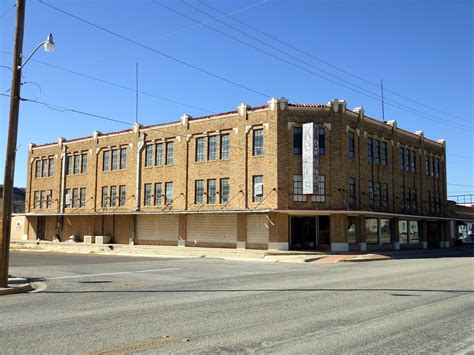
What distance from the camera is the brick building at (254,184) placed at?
35.2 meters

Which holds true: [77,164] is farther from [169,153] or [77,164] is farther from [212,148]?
[212,148]

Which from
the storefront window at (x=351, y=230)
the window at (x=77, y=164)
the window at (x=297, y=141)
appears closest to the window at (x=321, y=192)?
the window at (x=297, y=141)

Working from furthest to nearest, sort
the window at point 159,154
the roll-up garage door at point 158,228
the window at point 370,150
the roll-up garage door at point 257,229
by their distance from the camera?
the window at point 159,154, the roll-up garage door at point 158,228, the window at point 370,150, the roll-up garage door at point 257,229

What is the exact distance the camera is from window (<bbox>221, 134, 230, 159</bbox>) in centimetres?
3806

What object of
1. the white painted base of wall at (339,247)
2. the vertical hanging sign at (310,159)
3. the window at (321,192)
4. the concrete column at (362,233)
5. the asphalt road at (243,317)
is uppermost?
the vertical hanging sign at (310,159)

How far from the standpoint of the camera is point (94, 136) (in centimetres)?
4828

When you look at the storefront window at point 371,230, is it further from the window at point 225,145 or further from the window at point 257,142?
the window at point 225,145

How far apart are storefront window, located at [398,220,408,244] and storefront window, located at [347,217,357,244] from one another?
8.13 metres

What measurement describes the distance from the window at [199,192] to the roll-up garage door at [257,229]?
16.4 feet

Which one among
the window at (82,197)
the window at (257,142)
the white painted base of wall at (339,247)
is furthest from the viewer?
the window at (82,197)

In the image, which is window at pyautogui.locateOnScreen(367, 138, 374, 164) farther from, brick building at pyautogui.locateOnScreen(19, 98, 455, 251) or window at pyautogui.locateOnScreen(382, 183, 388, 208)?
window at pyautogui.locateOnScreen(382, 183, 388, 208)

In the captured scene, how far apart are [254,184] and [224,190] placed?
2979 mm

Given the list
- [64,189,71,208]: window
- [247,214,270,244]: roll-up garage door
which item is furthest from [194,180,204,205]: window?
[64,189,71,208]: window

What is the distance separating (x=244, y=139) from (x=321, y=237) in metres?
9.19
